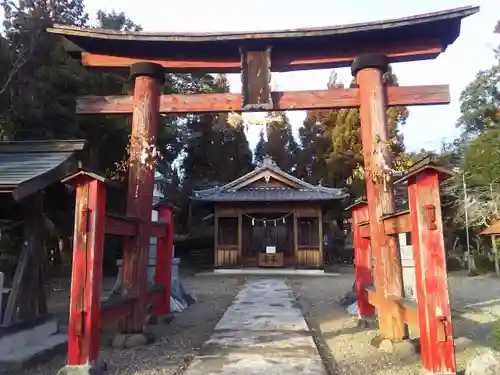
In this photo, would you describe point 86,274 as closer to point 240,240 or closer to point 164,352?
point 164,352

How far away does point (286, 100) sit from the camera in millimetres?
6762

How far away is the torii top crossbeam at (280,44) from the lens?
634 centimetres

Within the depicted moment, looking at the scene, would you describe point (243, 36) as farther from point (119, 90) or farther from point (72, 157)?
point (119, 90)

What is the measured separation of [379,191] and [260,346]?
9.07 ft

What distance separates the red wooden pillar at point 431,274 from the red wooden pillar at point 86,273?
3404 millimetres

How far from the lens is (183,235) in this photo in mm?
32031

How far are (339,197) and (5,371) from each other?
18251 mm

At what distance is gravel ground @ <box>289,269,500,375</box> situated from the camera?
500cm

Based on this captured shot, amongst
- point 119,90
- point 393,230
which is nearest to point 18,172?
point 393,230

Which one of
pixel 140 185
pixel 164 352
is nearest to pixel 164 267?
pixel 140 185

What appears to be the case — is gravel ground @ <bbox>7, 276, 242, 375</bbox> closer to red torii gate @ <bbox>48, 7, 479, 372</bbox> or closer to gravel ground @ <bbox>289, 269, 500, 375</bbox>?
red torii gate @ <bbox>48, 7, 479, 372</bbox>

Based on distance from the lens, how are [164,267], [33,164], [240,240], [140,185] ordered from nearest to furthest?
[33,164] → [140,185] → [164,267] → [240,240]

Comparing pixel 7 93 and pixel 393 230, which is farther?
pixel 7 93

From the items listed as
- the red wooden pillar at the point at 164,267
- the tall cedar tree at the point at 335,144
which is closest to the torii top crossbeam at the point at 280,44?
the red wooden pillar at the point at 164,267
